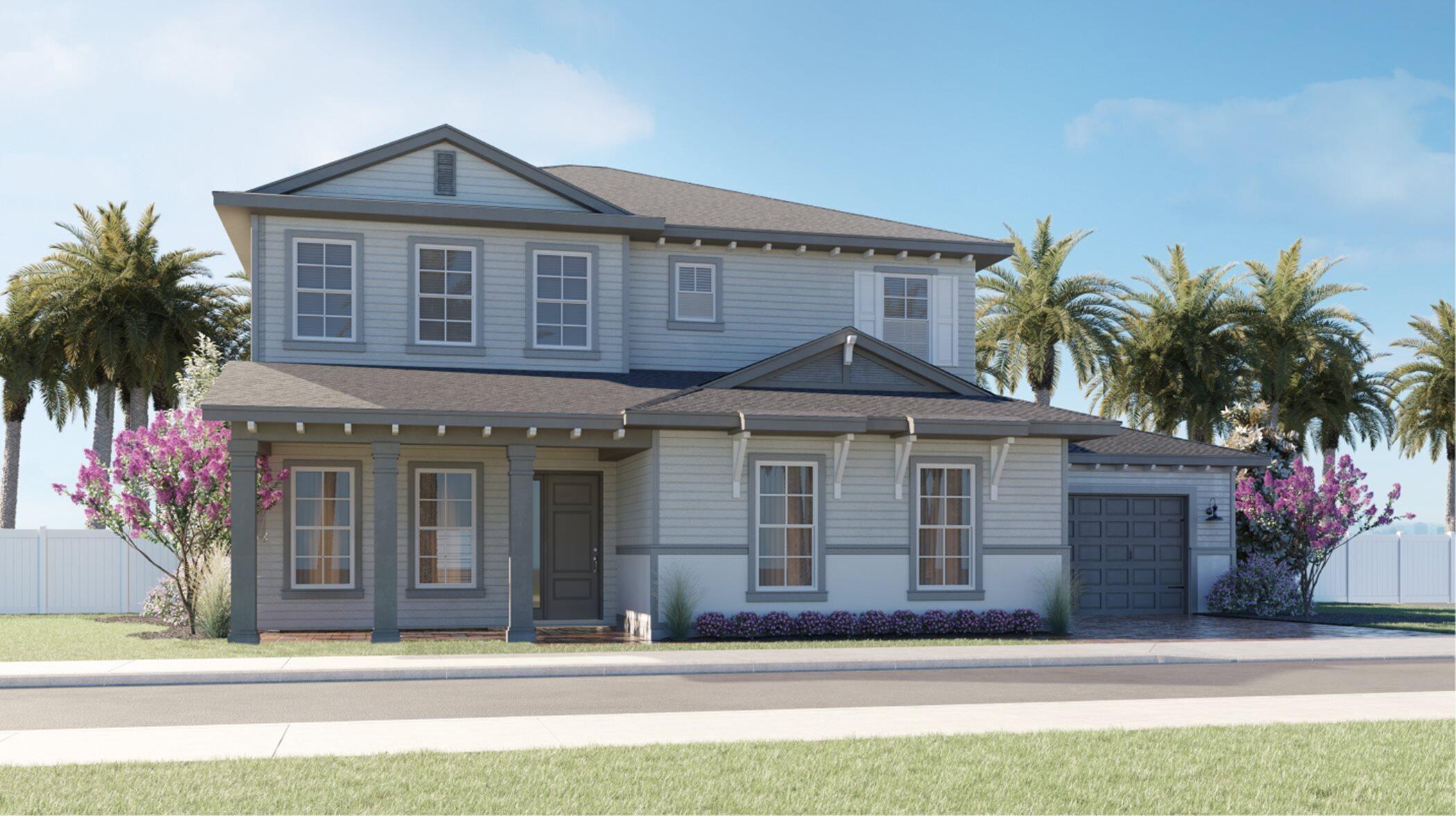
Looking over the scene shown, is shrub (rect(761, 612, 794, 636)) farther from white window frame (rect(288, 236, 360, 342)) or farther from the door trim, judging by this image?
white window frame (rect(288, 236, 360, 342))

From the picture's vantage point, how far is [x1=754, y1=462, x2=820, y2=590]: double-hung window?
20922mm

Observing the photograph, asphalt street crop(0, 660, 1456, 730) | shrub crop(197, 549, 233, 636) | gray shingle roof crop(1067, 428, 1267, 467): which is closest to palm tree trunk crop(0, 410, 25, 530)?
shrub crop(197, 549, 233, 636)

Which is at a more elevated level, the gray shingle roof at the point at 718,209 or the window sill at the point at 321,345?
the gray shingle roof at the point at 718,209

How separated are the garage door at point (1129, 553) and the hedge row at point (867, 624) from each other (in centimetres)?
421

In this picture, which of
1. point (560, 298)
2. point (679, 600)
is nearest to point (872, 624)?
point (679, 600)

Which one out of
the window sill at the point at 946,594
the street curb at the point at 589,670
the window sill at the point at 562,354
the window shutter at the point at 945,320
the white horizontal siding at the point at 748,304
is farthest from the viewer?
the window shutter at the point at 945,320

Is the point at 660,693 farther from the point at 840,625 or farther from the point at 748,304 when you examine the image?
the point at 748,304

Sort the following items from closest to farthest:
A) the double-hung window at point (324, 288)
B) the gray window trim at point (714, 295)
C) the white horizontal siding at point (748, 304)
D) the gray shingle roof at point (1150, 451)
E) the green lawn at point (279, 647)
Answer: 1. the green lawn at point (279, 647)
2. the double-hung window at point (324, 288)
3. the white horizontal siding at point (748, 304)
4. the gray window trim at point (714, 295)
5. the gray shingle roof at point (1150, 451)

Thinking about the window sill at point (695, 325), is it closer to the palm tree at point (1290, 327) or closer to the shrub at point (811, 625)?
the shrub at point (811, 625)

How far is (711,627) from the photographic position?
20109mm

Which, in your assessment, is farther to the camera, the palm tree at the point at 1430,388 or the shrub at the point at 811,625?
the palm tree at the point at 1430,388

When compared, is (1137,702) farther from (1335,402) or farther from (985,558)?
(1335,402)

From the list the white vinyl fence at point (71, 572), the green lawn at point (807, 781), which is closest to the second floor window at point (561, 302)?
the white vinyl fence at point (71, 572)

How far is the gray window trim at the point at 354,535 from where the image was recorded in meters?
Answer: 21.6
